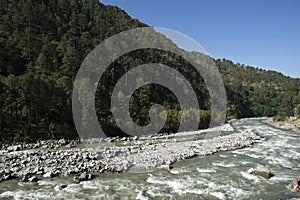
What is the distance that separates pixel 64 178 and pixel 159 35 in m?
96.4

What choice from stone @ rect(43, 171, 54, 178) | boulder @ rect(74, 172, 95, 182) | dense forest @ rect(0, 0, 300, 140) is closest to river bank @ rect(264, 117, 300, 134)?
dense forest @ rect(0, 0, 300, 140)

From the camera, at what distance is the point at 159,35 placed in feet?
349

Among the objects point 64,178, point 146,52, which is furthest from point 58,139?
point 146,52

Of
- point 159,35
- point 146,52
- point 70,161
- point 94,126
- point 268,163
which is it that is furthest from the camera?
point 159,35

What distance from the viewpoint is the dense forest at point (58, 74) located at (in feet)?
104

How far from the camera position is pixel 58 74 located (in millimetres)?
47344

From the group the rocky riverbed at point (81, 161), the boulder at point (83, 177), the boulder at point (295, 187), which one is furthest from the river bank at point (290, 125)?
the boulder at point (83, 177)

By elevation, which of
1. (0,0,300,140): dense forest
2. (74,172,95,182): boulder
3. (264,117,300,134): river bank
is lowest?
(74,172,95,182): boulder

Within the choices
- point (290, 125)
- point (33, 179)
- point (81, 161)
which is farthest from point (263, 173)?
point (290, 125)

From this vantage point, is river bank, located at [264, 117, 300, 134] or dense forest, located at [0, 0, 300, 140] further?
river bank, located at [264, 117, 300, 134]

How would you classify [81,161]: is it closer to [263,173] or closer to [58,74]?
[263,173]

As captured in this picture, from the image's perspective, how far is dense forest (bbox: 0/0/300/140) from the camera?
31.6m

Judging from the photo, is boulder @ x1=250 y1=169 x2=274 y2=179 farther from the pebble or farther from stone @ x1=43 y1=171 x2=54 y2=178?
stone @ x1=43 y1=171 x2=54 y2=178

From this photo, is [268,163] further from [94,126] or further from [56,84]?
[56,84]
